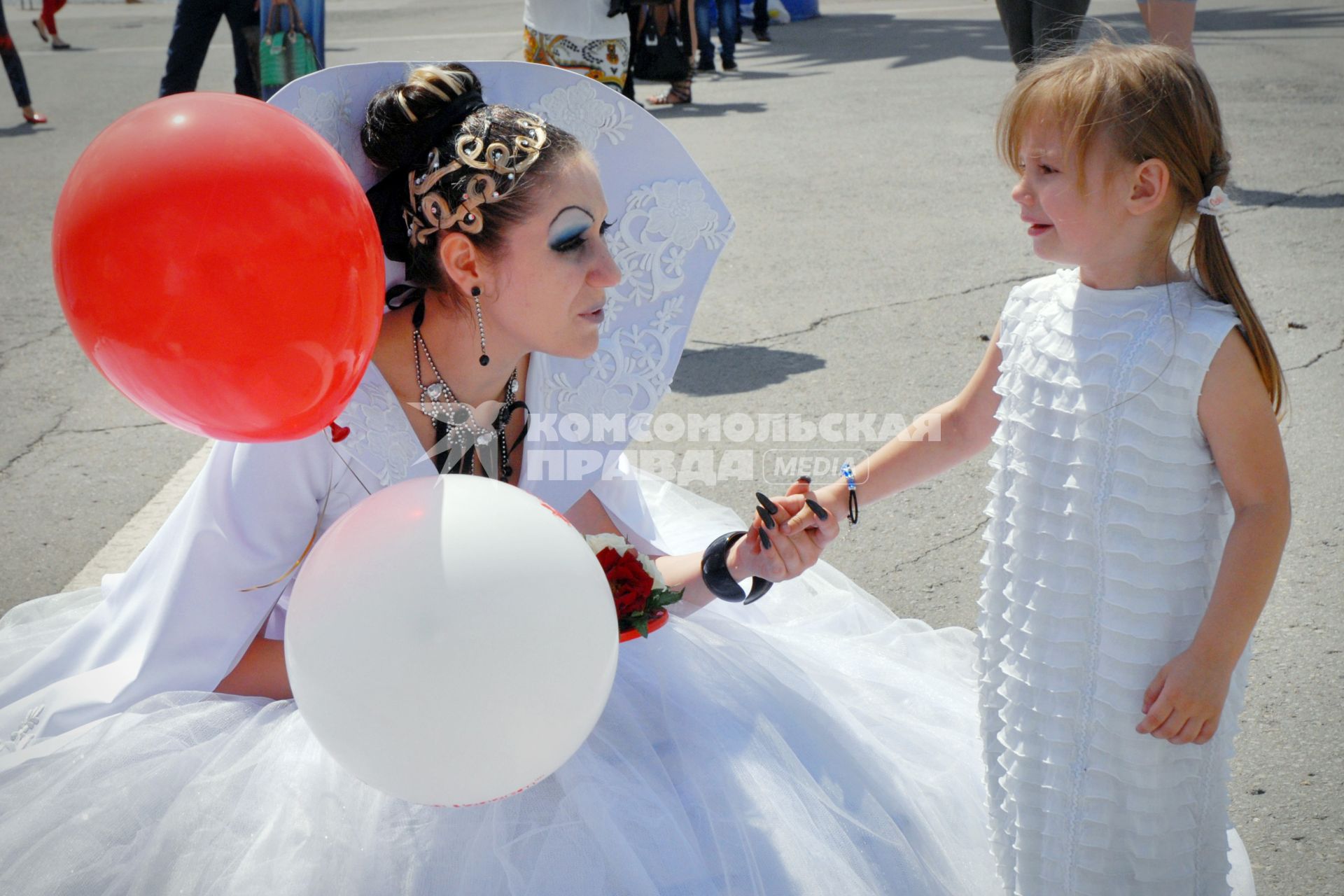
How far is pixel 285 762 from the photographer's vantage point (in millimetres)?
1800

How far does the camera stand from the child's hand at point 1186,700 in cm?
159

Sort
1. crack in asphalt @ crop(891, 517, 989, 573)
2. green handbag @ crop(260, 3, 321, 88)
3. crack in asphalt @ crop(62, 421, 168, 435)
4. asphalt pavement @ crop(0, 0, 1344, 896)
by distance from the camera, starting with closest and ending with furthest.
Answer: asphalt pavement @ crop(0, 0, 1344, 896)
crack in asphalt @ crop(891, 517, 989, 573)
crack in asphalt @ crop(62, 421, 168, 435)
green handbag @ crop(260, 3, 321, 88)

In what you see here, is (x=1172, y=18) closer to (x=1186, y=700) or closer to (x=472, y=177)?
→ (x=472, y=177)

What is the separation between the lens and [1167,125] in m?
1.62

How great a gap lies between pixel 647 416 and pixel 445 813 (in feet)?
3.07

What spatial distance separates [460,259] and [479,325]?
0.44 ft

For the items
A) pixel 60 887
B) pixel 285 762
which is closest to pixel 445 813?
pixel 285 762

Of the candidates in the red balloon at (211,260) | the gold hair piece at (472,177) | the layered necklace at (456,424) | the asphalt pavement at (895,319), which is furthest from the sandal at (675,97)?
the red balloon at (211,260)

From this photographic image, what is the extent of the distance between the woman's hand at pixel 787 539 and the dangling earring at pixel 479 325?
57 cm

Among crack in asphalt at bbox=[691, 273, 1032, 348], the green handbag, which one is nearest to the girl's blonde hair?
crack in asphalt at bbox=[691, 273, 1032, 348]

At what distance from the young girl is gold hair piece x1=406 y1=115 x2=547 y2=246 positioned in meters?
0.80

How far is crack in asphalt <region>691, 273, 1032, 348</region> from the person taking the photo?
481cm

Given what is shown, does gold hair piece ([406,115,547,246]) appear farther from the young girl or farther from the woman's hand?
the young girl

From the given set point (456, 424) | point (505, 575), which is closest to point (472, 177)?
point (456, 424)
